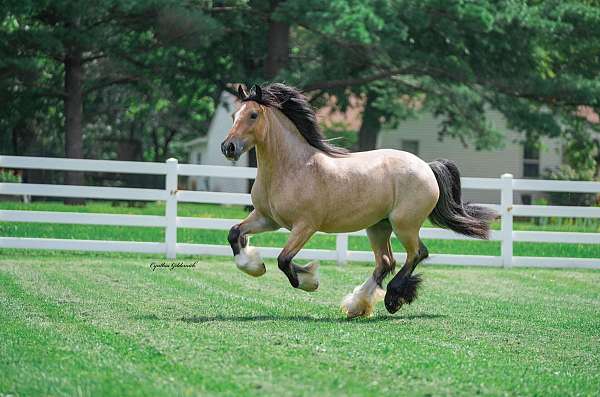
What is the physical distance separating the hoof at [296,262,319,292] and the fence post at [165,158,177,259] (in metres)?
5.86

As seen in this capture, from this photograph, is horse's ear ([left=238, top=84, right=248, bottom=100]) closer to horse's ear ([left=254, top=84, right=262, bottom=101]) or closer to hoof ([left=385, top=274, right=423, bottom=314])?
horse's ear ([left=254, top=84, right=262, bottom=101])

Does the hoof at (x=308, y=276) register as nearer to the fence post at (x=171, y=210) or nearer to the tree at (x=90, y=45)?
the fence post at (x=171, y=210)

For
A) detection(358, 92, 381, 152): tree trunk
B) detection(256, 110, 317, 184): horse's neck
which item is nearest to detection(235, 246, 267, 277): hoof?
detection(256, 110, 317, 184): horse's neck

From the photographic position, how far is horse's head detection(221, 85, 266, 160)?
24.8 feet

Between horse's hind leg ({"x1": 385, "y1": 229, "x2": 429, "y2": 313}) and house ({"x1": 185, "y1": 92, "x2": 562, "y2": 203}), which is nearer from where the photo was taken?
horse's hind leg ({"x1": 385, "y1": 229, "x2": 429, "y2": 313})

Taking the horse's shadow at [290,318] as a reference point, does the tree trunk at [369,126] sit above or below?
above

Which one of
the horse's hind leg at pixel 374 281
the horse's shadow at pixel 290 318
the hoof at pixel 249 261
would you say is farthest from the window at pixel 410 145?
the hoof at pixel 249 261

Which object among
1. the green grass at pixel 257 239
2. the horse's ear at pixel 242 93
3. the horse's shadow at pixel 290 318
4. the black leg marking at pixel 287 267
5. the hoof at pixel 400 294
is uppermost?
the horse's ear at pixel 242 93

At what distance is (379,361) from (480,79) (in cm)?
1886

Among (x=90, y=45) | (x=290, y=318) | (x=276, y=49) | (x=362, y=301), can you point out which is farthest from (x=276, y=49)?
(x=290, y=318)

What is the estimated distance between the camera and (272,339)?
20.9 feet

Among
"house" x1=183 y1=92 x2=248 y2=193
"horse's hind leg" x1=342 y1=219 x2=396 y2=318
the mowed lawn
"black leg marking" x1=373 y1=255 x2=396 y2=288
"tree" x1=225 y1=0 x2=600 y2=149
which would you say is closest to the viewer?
the mowed lawn

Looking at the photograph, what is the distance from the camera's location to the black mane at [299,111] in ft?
27.0

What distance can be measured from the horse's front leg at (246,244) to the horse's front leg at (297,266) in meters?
0.21
